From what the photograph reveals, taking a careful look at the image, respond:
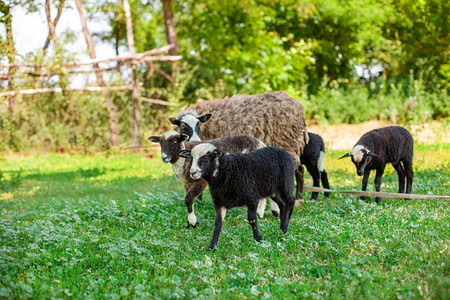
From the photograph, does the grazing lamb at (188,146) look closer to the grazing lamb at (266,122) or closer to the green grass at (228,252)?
the green grass at (228,252)

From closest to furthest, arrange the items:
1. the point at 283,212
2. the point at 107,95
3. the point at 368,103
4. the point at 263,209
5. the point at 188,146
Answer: the point at 283,212 → the point at 263,209 → the point at 188,146 → the point at 107,95 → the point at 368,103

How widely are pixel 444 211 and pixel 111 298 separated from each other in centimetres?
433

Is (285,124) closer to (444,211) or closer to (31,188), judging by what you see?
(444,211)

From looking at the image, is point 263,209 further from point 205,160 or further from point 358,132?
point 358,132

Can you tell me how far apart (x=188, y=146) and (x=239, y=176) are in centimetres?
163

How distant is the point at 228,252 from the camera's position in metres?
4.82

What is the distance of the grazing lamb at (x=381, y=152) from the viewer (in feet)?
21.8

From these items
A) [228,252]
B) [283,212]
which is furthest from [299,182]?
[228,252]

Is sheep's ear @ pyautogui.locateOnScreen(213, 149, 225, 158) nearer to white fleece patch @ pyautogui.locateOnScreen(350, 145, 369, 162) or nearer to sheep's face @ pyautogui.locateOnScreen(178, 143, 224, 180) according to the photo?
sheep's face @ pyautogui.locateOnScreen(178, 143, 224, 180)

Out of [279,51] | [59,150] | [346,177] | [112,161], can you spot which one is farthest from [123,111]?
[346,177]

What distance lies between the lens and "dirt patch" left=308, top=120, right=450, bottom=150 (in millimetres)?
14883

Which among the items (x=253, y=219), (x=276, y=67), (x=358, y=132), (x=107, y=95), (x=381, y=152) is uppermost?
(x=276, y=67)

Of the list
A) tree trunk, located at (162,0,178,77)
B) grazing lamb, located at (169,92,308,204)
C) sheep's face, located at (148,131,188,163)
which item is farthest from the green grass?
tree trunk, located at (162,0,178,77)

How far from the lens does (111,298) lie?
12.4 feet
